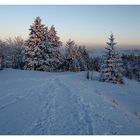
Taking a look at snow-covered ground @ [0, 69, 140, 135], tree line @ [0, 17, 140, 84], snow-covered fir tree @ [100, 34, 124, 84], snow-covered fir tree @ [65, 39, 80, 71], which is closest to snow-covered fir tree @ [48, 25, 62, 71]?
tree line @ [0, 17, 140, 84]

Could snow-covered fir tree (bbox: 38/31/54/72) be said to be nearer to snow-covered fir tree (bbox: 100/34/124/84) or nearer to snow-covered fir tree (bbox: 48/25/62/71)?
snow-covered fir tree (bbox: 48/25/62/71)

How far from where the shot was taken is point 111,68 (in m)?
22.2

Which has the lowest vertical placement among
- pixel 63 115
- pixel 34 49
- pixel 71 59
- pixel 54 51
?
pixel 63 115

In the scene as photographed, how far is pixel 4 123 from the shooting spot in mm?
8109

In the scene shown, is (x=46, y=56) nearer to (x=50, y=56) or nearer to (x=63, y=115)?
(x=50, y=56)

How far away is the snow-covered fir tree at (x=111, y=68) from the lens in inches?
858

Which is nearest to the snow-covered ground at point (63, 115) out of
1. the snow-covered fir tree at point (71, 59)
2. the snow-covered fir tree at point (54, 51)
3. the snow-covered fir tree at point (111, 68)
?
the snow-covered fir tree at point (111, 68)

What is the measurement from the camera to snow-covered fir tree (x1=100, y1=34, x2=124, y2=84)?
858 inches

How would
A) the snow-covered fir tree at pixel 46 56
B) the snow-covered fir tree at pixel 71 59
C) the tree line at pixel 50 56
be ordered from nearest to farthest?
the tree line at pixel 50 56 → the snow-covered fir tree at pixel 46 56 → the snow-covered fir tree at pixel 71 59

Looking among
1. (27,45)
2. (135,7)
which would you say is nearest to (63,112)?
(135,7)

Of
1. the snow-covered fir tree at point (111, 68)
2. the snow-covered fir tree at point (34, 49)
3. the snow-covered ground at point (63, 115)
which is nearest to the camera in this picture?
the snow-covered ground at point (63, 115)

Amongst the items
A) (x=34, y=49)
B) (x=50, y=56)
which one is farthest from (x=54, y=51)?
(x=34, y=49)

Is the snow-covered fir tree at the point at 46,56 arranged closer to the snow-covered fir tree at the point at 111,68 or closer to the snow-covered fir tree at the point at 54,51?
the snow-covered fir tree at the point at 54,51
